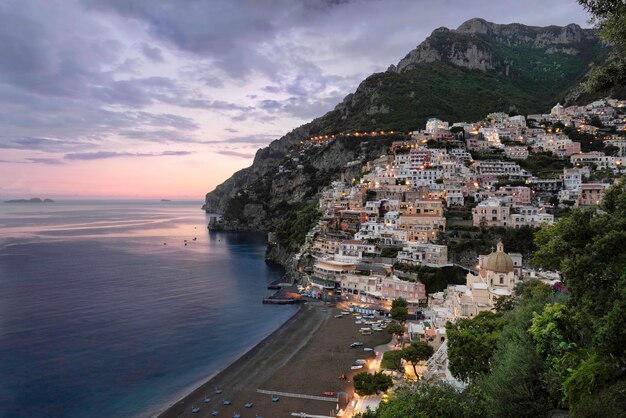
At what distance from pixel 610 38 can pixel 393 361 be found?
26.9 m

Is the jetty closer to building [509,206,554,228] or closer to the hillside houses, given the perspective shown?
the hillside houses

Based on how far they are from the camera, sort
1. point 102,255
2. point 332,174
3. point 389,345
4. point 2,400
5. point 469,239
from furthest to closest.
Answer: point 332,174
point 102,255
point 469,239
point 389,345
point 2,400

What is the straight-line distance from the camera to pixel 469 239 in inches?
2441

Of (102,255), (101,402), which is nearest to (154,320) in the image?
(101,402)

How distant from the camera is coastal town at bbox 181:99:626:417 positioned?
32281 millimetres

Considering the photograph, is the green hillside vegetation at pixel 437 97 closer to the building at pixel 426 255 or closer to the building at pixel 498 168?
the building at pixel 498 168

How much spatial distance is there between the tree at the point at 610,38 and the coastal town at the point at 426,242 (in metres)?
3.49

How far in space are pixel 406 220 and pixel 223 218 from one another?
338 feet

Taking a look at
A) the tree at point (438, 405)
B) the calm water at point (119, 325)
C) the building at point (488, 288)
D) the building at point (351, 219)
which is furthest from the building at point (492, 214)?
the tree at point (438, 405)

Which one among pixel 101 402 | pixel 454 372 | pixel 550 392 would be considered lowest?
pixel 101 402

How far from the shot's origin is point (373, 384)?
2805 centimetres

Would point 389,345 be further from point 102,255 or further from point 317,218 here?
point 102,255

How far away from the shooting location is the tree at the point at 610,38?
9.97 m

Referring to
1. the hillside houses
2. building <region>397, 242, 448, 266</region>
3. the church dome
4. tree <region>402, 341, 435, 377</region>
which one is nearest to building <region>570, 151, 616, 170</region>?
the hillside houses
